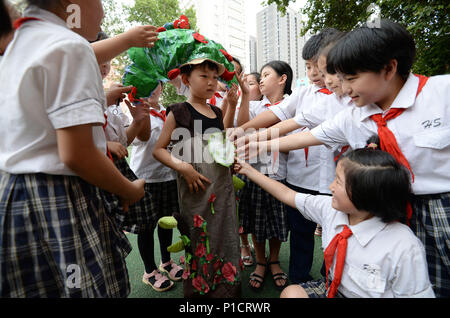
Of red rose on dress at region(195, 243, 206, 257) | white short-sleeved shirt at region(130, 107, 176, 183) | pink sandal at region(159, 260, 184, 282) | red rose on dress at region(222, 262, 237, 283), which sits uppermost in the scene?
white short-sleeved shirt at region(130, 107, 176, 183)

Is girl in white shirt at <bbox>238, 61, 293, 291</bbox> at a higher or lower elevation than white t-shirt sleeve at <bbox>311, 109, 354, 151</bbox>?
lower

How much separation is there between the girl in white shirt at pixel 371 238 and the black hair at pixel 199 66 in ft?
3.19

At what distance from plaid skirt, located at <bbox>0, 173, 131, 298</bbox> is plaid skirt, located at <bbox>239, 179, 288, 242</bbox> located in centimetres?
146

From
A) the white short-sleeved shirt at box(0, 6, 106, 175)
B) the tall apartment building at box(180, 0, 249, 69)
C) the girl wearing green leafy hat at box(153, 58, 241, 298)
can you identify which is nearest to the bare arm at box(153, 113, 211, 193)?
the girl wearing green leafy hat at box(153, 58, 241, 298)

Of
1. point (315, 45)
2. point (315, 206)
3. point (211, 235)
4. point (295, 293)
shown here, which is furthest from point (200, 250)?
point (315, 45)

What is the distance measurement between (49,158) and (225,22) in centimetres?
3867

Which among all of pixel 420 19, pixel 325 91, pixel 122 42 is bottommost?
pixel 325 91

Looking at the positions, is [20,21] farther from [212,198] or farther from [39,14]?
[212,198]

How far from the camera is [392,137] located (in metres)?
1.18

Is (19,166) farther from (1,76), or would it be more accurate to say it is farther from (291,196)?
(291,196)

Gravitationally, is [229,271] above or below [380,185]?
below

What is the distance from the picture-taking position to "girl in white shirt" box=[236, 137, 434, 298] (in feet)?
3.52

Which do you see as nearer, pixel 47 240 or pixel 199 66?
pixel 47 240

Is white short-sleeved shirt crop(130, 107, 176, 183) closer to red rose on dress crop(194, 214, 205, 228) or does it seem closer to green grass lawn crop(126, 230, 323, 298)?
red rose on dress crop(194, 214, 205, 228)
